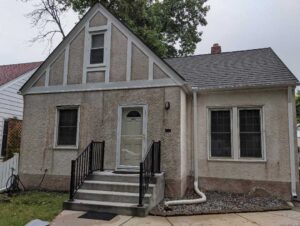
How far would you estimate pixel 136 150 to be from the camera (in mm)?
8344

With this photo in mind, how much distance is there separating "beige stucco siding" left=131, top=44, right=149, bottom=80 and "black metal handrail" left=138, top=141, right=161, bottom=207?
7.27ft

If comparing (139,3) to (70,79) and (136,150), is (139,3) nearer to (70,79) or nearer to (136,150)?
(70,79)

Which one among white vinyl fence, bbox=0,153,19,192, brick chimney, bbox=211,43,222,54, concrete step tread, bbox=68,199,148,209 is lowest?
concrete step tread, bbox=68,199,148,209

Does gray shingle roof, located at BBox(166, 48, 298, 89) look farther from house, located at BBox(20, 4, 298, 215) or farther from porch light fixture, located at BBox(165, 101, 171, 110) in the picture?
porch light fixture, located at BBox(165, 101, 171, 110)

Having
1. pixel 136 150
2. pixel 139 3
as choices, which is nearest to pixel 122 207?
pixel 136 150

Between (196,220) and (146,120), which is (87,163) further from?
(196,220)

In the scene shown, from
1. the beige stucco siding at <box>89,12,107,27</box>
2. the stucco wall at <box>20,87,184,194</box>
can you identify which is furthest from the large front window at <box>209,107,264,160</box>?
the beige stucco siding at <box>89,12,107,27</box>

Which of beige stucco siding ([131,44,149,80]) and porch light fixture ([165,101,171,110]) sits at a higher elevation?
beige stucco siding ([131,44,149,80])

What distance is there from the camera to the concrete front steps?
631 cm

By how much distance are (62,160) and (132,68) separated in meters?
3.78

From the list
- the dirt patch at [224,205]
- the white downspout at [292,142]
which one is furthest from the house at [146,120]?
the dirt patch at [224,205]

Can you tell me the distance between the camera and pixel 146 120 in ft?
27.1

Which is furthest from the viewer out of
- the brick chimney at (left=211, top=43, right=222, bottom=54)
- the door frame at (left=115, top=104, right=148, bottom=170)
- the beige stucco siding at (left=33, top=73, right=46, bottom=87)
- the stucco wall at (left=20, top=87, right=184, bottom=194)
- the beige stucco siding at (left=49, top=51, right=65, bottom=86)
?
the brick chimney at (left=211, top=43, right=222, bottom=54)

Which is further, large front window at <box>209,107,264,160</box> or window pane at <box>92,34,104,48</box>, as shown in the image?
window pane at <box>92,34,104,48</box>
